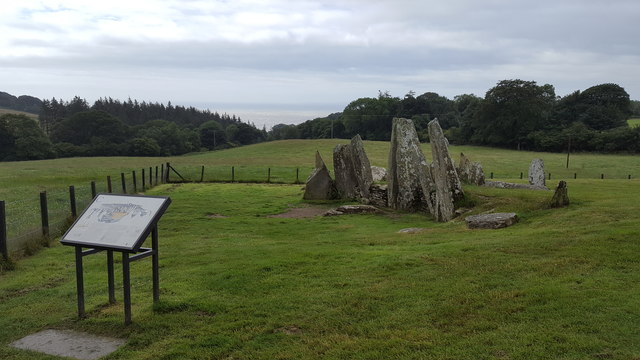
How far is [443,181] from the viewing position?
768 inches

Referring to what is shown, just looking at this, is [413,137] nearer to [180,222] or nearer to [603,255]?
[180,222]

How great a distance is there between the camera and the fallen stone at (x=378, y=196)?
→ 23.9m

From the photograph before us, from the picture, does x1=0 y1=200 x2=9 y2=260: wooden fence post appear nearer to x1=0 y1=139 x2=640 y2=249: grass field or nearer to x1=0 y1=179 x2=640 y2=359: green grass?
x1=0 y1=179 x2=640 y2=359: green grass

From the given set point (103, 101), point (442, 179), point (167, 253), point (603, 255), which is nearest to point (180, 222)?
point (167, 253)

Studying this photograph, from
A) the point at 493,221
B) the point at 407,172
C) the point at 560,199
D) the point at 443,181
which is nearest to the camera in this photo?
the point at 493,221

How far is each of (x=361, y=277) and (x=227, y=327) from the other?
317cm

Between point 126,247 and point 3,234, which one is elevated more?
point 126,247

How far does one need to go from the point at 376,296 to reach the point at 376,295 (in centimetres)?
5

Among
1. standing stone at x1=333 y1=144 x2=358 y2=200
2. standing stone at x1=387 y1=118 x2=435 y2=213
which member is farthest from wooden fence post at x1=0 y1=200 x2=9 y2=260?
standing stone at x1=333 y1=144 x2=358 y2=200

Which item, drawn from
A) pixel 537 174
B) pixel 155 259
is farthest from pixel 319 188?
pixel 155 259

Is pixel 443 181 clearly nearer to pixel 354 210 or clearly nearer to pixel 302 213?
pixel 354 210

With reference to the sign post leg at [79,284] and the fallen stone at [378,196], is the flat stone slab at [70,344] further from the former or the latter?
the fallen stone at [378,196]

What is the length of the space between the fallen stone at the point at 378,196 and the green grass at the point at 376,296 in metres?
8.68

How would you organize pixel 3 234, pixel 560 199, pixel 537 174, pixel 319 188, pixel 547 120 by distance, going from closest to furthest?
pixel 3 234 < pixel 560 199 < pixel 319 188 < pixel 537 174 < pixel 547 120
